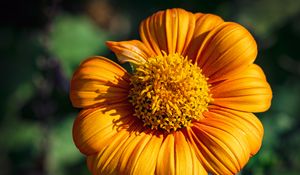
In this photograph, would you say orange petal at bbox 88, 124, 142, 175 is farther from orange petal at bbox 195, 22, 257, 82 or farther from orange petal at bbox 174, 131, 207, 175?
orange petal at bbox 195, 22, 257, 82

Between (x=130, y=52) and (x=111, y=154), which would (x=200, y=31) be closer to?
(x=130, y=52)

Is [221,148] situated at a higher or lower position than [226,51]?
lower

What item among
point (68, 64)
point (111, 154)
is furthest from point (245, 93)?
point (68, 64)

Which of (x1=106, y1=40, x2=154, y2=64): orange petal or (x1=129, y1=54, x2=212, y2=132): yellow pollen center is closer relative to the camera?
(x1=129, y1=54, x2=212, y2=132): yellow pollen center

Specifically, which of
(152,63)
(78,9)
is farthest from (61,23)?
(152,63)

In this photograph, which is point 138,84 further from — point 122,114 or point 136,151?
point 136,151

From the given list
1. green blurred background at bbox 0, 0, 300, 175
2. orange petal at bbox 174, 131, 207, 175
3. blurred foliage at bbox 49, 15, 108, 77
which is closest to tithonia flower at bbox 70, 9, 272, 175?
orange petal at bbox 174, 131, 207, 175
